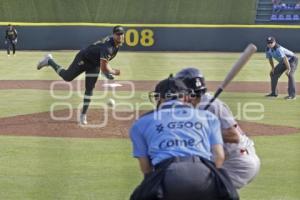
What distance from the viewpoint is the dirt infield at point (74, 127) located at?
11906 mm

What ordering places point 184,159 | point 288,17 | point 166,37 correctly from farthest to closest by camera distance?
point 288,17
point 166,37
point 184,159

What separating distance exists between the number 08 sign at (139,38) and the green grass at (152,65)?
1550 millimetres

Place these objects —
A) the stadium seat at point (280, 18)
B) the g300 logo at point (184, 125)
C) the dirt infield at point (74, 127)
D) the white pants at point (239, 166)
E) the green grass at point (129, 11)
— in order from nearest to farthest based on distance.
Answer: the g300 logo at point (184, 125)
the white pants at point (239, 166)
the dirt infield at point (74, 127)
the stadium seat at point (280, 18)
the green grass at point (129, 11)

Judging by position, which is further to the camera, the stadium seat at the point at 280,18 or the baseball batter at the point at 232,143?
the stadium seat at the point at 280,18

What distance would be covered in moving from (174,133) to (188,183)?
0.37m

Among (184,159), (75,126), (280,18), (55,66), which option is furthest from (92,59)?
(280,18)

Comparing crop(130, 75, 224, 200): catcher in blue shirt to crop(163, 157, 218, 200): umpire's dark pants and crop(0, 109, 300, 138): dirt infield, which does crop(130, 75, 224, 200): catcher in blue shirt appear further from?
crop(0, 109, 300, 138): dirt infield

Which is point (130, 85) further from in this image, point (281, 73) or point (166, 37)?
point (166, 37)

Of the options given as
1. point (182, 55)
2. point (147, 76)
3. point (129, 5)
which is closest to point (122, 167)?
point (147, 76)

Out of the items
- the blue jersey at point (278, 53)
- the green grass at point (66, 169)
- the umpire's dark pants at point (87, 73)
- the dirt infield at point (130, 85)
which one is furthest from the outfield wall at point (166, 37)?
the green grass at point (66, 169)

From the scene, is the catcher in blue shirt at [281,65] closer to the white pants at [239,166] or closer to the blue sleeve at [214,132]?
the white pants at [239,166]

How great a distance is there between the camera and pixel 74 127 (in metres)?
12.5

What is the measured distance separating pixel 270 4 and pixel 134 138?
1607 inches

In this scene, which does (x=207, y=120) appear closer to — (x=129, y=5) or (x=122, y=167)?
(x=122, y=167)
